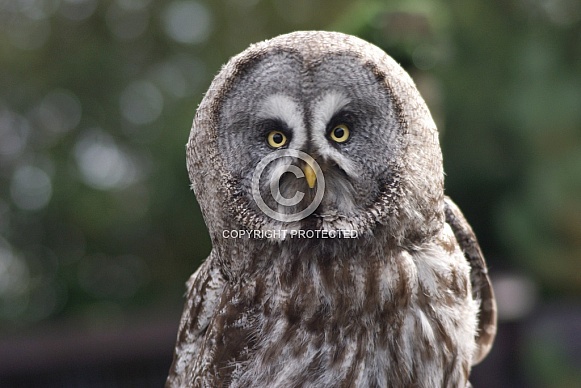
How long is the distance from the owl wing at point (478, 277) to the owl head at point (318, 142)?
0.35m

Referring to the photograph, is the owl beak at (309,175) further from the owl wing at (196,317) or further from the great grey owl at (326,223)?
the owl wing at (196,317)

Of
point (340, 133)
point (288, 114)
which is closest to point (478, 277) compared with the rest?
point (340, 133)

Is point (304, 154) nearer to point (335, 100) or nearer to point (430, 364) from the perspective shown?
point (335, 100)

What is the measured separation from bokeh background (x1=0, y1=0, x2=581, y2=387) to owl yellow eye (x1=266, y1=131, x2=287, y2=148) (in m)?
3.64

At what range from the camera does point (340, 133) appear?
175 cm

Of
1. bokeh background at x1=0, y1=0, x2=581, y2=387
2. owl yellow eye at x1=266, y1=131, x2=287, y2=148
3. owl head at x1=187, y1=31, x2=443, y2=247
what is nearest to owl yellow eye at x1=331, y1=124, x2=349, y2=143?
owl head at x1=187, y1=31, x2=443, y2=247

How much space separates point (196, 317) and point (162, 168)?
557 cm

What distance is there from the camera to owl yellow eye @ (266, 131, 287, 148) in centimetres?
174

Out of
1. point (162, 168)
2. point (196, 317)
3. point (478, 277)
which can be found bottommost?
point (196, 317)

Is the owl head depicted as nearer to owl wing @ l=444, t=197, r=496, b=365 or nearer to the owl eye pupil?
the owl eye pupil

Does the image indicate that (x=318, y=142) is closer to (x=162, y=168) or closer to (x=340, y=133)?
(x=340, y=133)

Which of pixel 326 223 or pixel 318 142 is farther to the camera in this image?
pixel 326 223

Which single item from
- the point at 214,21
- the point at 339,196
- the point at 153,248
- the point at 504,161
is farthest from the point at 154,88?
the point at 339,196

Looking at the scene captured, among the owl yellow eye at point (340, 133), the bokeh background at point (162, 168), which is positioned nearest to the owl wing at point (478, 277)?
the owl yellow eye at point (340, 133)
